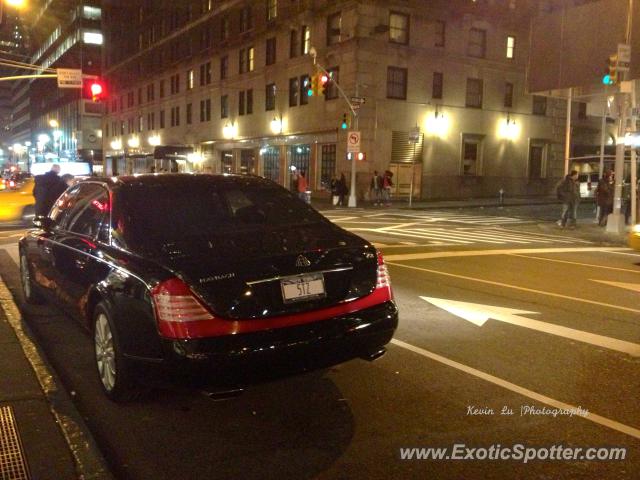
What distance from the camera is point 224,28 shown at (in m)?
46.6

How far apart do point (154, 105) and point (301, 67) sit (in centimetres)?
2702

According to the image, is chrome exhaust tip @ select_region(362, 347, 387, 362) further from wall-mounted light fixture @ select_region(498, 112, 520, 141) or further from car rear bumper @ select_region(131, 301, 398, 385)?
wall-mounted light fixture @ select_region(498, 112, 520, 141)

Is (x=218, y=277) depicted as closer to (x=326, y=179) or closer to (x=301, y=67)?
(x=326, y=179)

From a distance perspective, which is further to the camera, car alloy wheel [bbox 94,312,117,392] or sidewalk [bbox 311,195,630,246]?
sidewalk [bbox 311,195,630,246]

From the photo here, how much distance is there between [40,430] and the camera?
3945mm

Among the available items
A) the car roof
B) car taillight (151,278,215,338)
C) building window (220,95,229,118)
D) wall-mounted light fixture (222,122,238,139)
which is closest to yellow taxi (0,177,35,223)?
the car roof

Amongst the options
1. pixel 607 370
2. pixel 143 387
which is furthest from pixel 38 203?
pixel 607 370

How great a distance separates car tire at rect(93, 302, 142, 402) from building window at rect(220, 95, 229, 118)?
43.9m

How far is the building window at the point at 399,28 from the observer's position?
3481 centimetres

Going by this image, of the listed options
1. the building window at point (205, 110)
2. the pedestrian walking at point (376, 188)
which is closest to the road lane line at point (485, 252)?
the pedestrian walking at point (376, 188)

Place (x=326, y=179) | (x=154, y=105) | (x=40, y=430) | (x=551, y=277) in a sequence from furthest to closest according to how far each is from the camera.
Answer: (x=154, y=105), (x=326, y=179), (x=551, y=277), (x=40, y=430)

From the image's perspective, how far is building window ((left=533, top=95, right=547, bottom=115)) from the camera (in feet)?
135

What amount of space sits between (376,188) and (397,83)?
294 inches

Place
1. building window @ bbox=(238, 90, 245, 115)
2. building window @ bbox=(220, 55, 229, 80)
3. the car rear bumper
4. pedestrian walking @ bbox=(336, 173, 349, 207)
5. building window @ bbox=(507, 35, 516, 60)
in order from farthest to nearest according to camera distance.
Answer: building window @ bbox=(220, 55, 229, 80)
building window @ bbox=(238, 90, 245, 115)
building window @ bbox=(507, 35, 516, 60)
pedestrian walking @ bbox=(336, 173, 349, 207)
the car rear bumper
